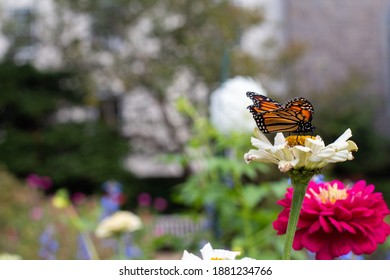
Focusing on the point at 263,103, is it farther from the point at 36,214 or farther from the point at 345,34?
the point at 345,34

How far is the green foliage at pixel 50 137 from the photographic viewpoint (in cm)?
895

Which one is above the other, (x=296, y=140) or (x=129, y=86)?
(x=129, y=86)

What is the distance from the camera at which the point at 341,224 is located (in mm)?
436

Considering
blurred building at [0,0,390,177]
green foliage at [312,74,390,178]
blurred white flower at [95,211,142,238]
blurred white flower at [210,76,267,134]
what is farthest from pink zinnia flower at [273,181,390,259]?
green foliage at [312,74,390,178]

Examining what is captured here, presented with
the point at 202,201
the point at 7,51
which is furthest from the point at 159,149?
the point at 202,201

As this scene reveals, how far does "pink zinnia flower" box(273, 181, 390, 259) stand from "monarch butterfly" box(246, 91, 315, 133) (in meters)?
0.07

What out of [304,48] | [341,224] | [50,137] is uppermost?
[304,48]

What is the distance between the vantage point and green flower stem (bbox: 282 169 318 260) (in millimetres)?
397

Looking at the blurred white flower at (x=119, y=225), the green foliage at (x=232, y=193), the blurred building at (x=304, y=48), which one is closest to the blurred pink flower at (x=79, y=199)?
the blurred building at (x=304, y=48)

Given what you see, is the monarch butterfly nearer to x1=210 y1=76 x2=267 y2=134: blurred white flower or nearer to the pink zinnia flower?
the pink zinnia flower

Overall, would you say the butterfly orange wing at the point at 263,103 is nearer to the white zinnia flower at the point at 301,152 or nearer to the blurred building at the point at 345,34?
the white zinnia flower at the point at 301,152

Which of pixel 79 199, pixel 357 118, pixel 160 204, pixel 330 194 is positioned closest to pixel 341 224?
pixel 330 194

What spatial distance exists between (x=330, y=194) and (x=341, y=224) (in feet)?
0.13
